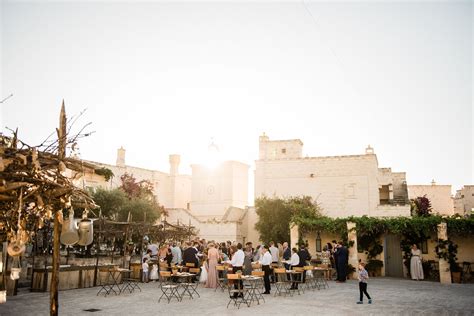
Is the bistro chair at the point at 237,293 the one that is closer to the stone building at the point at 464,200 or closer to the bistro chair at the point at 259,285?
the bistro chair at the point at 259,285

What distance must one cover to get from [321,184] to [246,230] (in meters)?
7.12

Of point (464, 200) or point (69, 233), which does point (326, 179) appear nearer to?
point (464, 200)

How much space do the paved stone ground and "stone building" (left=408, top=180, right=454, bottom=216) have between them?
28709 millimetres

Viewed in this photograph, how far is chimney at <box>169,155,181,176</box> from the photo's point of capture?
43.6 meters

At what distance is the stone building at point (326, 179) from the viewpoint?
2900 cm

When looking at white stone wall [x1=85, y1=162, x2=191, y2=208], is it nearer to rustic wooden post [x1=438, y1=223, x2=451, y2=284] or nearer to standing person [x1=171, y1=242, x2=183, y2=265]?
standing person [x1=171, y1=242, x2=183, y2=265]

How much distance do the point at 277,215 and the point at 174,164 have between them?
792 inches

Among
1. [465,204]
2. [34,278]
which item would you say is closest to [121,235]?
[34,278]

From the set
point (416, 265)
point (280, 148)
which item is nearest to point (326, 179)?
point (280, 148)

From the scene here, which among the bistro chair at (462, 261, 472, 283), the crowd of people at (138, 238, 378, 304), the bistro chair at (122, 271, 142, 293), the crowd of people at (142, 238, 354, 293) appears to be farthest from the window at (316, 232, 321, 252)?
the bistro chair at (122, 271, 142, 293)

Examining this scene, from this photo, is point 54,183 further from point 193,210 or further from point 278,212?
point 193,210

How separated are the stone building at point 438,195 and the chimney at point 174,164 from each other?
26.3m

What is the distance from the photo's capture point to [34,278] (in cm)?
1301

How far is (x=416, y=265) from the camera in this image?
18.7 m
